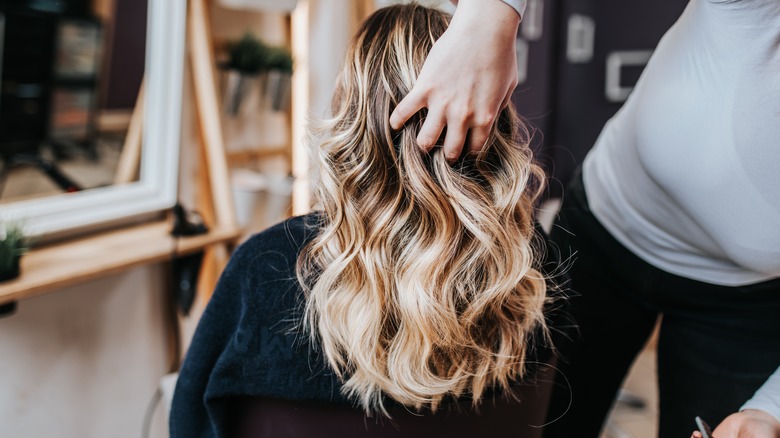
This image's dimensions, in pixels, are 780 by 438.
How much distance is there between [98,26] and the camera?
4.60ft

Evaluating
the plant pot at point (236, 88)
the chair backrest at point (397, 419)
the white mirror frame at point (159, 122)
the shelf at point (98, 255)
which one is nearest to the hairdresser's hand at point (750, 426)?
the chair backrest at point (397, 419)

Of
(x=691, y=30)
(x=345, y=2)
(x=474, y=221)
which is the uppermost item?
(x=345, y=2)

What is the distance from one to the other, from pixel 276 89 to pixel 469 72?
127 centimetres

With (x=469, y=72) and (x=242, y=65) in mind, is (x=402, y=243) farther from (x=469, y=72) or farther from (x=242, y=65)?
(x=242, y=65)

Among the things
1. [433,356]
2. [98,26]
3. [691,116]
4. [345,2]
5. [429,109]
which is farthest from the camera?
[345,2]

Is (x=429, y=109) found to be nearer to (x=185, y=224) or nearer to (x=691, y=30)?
(x=691, y=30)

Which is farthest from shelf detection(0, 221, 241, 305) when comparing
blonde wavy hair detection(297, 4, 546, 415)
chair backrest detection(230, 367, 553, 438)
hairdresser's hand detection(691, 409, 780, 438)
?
hairdresser's hand detection(691, 409, 780, 438)

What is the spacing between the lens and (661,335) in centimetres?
111

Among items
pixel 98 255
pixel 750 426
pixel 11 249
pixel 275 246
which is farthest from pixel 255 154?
pixel 750 426

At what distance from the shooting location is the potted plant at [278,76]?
1.77 metres

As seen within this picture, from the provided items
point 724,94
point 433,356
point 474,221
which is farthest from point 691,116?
point 433,356

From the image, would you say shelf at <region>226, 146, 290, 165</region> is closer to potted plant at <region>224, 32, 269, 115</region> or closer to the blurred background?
the blurred background

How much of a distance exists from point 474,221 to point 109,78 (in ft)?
3.63

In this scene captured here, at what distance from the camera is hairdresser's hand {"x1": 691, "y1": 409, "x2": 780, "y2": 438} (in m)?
0.83
